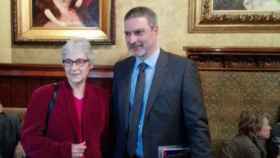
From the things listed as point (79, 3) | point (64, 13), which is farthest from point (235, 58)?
point (64, 13)

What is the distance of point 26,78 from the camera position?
328cm

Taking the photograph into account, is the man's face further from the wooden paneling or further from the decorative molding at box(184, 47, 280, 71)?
the wooden paneling

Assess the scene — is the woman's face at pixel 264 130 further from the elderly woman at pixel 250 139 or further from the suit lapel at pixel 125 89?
the suit lapel at pixel 125 89

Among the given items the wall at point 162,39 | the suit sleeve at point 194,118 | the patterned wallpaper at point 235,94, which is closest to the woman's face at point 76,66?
the suit sleeve at point 194,118

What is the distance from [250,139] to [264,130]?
13cm

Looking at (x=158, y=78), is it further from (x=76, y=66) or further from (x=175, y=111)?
(x=76, y=66)

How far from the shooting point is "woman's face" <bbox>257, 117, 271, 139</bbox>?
9.45 feet

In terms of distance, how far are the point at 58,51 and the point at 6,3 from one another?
63cm

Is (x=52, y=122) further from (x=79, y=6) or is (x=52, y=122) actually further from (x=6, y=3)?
(x=6, y=3)

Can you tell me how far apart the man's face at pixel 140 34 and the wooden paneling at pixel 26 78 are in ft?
3.46

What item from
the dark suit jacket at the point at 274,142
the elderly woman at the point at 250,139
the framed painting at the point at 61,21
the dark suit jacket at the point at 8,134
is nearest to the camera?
the dark suit jacket at the point at 8,134

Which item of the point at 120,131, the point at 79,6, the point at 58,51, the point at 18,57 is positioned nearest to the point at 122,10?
the point at 79,6

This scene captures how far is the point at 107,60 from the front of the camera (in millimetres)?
3293

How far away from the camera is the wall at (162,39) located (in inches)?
123
